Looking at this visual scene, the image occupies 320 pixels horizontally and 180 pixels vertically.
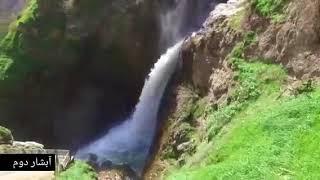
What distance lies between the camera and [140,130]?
2719 cm

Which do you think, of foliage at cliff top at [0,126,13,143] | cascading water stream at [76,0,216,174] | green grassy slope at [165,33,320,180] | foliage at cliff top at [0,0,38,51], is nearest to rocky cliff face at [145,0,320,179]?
green grassy slope at [165,33,320,180]

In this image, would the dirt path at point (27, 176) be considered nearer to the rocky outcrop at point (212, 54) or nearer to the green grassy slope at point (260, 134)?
the green grassy slope at point (260, 134)

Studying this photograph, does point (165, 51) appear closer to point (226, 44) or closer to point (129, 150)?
point (129, 150)

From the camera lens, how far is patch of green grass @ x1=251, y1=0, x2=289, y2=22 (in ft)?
66.4

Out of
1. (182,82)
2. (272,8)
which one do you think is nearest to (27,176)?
(182,82)

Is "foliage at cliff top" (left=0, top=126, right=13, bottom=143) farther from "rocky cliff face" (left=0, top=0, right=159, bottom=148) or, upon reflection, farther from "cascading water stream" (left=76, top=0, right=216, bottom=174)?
"rocky cliff face" (left=0, top=0, right=159, bottom=148)

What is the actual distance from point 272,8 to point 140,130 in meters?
9.70

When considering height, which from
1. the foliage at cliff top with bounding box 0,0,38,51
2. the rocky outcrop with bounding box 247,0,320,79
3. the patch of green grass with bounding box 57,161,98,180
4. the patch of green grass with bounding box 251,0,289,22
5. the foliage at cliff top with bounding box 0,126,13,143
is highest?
the foliage at cliff top with bounding box 0,0,38,51

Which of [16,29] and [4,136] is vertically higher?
[16,29]

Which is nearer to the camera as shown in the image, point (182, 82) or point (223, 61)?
point (223, 61)

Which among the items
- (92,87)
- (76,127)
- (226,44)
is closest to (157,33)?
(92,87)

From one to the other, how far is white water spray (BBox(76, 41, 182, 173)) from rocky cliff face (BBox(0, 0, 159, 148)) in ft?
5.34

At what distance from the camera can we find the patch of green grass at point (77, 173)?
17.5 m

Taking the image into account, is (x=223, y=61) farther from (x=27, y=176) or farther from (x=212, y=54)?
(x=27, y=176)
